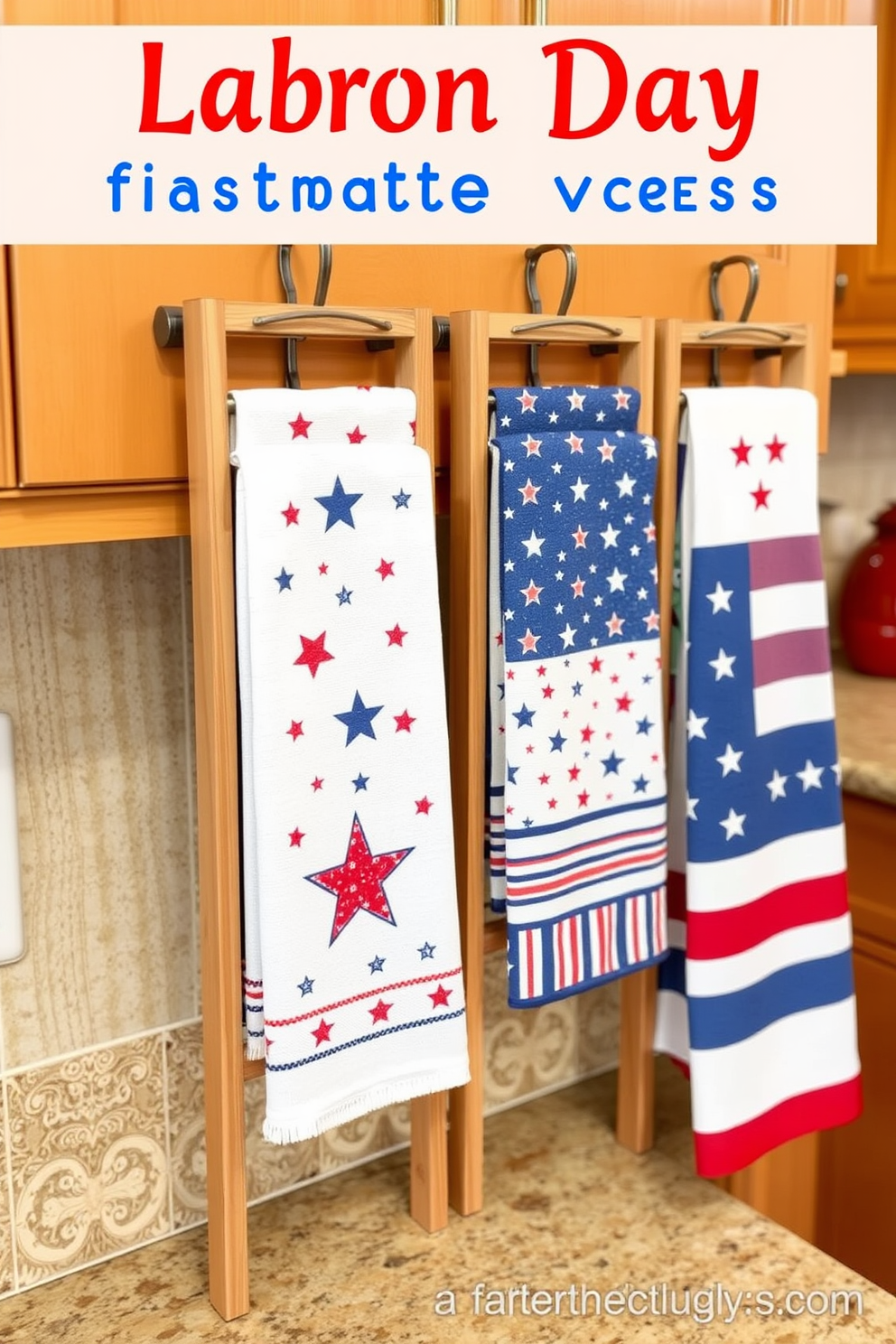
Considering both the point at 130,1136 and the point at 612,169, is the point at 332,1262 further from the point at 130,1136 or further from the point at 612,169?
the point at 612,169

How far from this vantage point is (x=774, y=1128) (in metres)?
1.16

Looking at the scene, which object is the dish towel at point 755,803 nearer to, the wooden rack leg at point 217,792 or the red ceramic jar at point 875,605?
the wooden rack leg at point 217,792

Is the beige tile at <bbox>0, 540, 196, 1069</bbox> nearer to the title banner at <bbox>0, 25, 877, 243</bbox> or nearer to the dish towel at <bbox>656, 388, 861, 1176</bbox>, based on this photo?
the title banner at <bbox>0, 25, 877, 243</bbox>

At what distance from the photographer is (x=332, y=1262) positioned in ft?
3.49

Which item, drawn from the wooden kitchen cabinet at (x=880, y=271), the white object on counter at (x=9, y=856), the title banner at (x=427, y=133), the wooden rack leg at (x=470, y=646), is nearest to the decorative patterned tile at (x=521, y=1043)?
the wooden rack leg at (x=470, y=646)

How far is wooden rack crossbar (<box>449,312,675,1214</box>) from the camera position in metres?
0.97

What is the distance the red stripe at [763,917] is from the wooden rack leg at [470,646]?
0.64 ft

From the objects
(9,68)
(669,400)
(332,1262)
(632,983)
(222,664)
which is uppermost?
(9,68)

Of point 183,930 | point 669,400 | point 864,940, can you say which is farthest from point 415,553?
point 864,940

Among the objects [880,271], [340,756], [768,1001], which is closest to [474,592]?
[340,756]

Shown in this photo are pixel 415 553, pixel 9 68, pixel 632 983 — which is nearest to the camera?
pixel 9 68

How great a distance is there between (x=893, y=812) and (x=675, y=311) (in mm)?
680

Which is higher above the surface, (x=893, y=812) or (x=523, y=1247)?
(x=893, y=812)

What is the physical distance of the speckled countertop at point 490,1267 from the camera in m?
0.98
